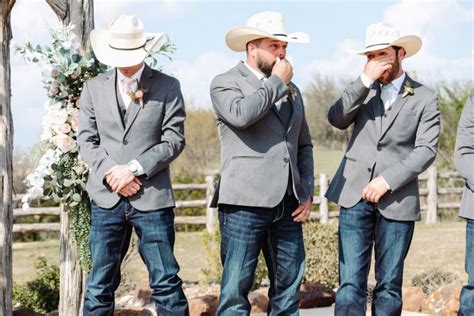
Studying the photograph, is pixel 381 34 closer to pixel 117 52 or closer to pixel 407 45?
pixel 407 45

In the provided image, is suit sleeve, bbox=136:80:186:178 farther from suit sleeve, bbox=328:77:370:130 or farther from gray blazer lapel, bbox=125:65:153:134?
suit sleeve, bbox=328:77:370:130

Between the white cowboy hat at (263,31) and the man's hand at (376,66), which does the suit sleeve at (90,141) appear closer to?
the white cowboy hat at (263,31)

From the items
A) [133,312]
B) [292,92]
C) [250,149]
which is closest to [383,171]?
[292,92]

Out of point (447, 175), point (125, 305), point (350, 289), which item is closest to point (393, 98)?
point (350, 289)

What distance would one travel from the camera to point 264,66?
4.80 meters

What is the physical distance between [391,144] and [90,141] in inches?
64.7

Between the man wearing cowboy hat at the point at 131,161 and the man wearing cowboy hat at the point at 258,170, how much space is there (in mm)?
287

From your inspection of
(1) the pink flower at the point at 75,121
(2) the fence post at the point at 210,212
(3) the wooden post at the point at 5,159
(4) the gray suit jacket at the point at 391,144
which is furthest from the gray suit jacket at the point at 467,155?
(2) the fence post at the point at 210,212

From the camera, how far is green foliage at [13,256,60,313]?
23.1 feet

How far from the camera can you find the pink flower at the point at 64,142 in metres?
5.55

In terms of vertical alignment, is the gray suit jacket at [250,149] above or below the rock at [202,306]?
above

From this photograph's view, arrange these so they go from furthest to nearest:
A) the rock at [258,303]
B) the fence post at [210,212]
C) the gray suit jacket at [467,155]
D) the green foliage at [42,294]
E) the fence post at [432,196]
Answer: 1. the fence post at [432,196]
2. the fence post at [210,212]
3. the green foliage at [42,294]
4. the rock at [258,303]
5. the gray suit jacket at [467,155]

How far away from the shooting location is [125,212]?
193 inches

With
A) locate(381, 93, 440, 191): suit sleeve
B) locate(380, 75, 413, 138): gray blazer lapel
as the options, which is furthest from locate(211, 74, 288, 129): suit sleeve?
locate(381, 93, 440, 191): suit sleeve
